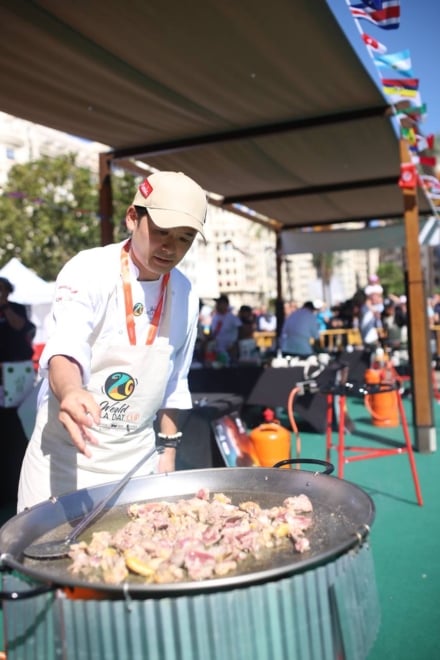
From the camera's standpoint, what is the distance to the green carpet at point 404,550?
9.08 ft

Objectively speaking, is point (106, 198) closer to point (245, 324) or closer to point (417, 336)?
point (417, 336)

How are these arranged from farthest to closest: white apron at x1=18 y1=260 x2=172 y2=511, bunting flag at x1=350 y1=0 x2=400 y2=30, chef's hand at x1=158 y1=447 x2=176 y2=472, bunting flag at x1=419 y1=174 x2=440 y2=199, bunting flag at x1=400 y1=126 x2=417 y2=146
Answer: bunting flag at x1=419 y1=174 x2=440 y2=199
bunting flag at x1=400 y1=126 x2=417 y2=146
bunting flag at x1=350 y1=0 x2=400 y2=30
chef's hand at x1=158 y1=447 x2=176 y2=472
white apron at x1=18 y1=260 x2=172 y2=511

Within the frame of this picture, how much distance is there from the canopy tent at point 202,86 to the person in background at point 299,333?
215 cm

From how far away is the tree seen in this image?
30.2 metres

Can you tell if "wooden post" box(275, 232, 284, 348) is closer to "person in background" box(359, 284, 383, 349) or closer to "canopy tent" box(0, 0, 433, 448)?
"person in background" box(359, 284, 383, 349)

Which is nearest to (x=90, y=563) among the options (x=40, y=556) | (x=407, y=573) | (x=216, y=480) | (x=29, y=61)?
(x=40, y=556)

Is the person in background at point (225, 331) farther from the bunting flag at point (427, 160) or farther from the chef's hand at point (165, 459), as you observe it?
the chef's hand at point (165, 459)

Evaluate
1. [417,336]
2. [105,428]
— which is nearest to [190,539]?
[105,428]

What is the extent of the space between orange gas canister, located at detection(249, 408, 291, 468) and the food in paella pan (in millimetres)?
3779

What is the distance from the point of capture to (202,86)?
5.05 m

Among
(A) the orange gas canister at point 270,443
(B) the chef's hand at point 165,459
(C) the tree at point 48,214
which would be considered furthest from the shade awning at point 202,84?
(C) the tree at point 48,214

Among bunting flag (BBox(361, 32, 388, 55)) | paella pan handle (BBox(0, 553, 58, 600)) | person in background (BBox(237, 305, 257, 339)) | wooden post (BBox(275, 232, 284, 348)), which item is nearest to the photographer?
paella pan handle (BBox(0, 553, 58, 600))

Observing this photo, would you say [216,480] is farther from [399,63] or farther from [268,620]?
[399,63]

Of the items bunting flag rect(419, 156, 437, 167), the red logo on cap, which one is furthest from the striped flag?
the red logo on cap
